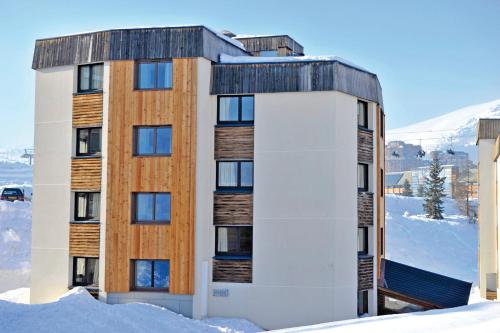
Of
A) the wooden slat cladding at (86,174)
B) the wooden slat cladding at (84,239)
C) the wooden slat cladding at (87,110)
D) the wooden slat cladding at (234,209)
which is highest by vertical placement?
the wooden slat cladding at (87,110)

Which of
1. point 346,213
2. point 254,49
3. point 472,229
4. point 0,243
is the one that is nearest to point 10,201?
point 0,243

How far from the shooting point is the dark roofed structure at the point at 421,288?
30344 millimetres

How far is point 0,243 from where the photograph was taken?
51.2m

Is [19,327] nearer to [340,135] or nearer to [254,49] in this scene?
[340,135]

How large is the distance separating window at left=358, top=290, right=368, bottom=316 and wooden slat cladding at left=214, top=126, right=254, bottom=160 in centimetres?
763

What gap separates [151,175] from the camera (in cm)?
2848

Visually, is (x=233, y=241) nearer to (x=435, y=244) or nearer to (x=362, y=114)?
(x=362, y=114)

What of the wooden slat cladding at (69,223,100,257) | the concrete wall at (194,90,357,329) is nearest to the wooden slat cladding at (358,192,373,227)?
the concrete wall at (194,90,357,329)

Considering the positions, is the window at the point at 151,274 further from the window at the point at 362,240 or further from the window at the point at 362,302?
the window at the point at 362,240

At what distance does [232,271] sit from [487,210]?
75.7 feet

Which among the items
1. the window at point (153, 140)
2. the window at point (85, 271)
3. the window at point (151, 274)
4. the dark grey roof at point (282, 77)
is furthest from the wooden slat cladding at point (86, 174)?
the dark grey roof at point (282, 77)

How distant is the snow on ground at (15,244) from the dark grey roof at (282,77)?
76.7 feet

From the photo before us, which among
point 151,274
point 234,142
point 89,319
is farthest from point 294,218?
point 89,319

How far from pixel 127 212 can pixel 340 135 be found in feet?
30.6
